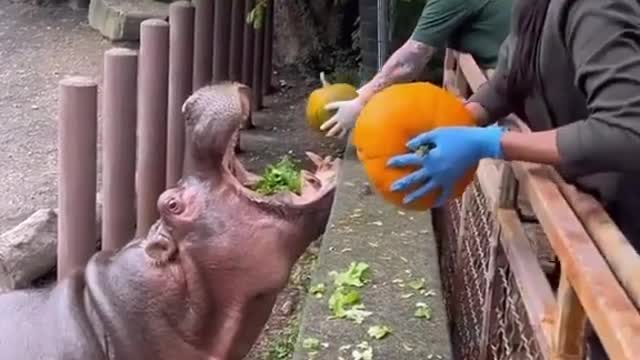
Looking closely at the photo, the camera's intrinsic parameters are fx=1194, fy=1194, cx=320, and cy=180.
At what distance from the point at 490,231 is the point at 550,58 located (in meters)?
0.85

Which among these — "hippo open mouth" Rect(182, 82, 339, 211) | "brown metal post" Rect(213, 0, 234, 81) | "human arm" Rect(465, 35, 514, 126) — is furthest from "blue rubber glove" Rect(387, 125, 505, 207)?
"brown metal post" Rect(213, 0, 234, 81)

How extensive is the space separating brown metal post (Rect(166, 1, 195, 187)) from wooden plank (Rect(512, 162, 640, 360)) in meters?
2.54

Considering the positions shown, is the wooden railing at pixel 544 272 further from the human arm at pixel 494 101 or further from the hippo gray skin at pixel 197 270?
the hippo gray skin at pixel 197 270

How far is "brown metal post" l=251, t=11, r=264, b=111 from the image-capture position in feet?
22.1

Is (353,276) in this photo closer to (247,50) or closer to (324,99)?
(324,99)

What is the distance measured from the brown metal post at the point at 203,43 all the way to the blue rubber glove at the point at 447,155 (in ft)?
10.8

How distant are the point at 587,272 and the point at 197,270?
1065mm

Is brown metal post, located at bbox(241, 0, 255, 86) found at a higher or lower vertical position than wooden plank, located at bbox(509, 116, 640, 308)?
lower

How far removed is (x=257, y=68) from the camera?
680 centimetres

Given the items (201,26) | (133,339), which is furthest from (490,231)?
(201,26)

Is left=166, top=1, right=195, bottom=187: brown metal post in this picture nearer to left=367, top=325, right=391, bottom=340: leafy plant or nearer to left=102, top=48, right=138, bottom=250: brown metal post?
left=102, top=48, right=138, bottom=250: brown metal post

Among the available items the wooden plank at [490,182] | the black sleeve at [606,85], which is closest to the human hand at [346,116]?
the wooden plank at [490,182]

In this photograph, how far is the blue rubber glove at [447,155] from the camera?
6.13 feet

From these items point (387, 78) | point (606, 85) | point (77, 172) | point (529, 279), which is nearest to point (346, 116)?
point (387, 78)
